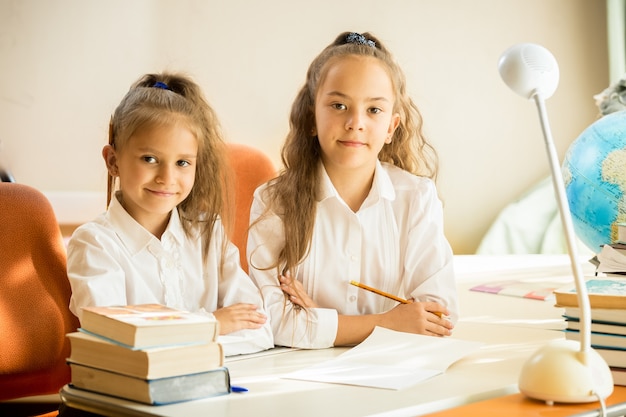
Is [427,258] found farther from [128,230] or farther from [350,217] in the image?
[128,230]

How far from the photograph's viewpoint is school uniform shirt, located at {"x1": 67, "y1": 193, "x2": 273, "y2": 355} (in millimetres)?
1549

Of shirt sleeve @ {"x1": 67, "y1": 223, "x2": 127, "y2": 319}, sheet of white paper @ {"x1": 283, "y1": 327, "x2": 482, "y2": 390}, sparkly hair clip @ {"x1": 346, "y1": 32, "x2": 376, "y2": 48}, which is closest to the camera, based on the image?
sheet of white paper @ {"x1": 283, "y1": 327, "x2": 482, "y2": 390}

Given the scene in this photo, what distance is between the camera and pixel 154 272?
65.4 inches

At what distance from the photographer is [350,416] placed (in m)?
1.06

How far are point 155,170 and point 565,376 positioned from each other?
87cm

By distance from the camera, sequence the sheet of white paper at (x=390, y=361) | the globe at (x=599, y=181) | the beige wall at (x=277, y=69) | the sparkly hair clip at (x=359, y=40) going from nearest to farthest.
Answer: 1. the sheet of white paper at (x=390, y=361)
2. the sparkly hair clip at (x=359, y=40)
3. the globe at (x=599, y=181)
4. the beige wall at (x=277, y=69)

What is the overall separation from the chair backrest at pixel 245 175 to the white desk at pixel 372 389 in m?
0.65

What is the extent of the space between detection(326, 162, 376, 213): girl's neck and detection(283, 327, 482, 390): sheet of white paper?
0.41 m

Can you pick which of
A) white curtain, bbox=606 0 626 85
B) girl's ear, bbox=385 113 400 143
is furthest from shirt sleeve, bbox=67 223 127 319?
white curtain, bbox=606 0 626 85

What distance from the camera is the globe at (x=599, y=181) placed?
2123 mm

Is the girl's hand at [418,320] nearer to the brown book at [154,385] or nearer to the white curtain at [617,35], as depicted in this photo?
the brown book at [154,385]

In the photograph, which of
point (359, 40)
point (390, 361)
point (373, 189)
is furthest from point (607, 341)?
point (359, 40)

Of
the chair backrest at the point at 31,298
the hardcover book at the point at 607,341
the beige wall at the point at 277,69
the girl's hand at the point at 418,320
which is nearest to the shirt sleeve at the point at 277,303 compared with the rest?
the girl's hand at the point at 418,320

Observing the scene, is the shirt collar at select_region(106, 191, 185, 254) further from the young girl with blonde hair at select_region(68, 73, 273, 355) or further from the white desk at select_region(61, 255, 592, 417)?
the white desk at select_region(61, 255, 592, 417)
